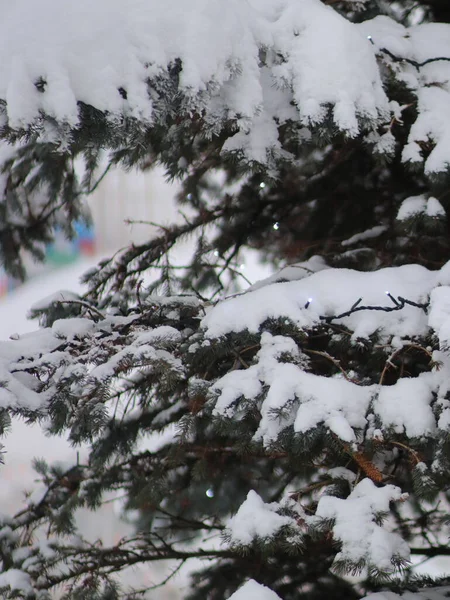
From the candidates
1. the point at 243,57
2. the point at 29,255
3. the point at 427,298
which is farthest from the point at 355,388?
the point at 29,255

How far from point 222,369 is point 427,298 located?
748 mm

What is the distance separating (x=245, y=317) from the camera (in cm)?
208

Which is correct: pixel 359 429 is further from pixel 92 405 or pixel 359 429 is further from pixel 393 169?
pixel 393 169

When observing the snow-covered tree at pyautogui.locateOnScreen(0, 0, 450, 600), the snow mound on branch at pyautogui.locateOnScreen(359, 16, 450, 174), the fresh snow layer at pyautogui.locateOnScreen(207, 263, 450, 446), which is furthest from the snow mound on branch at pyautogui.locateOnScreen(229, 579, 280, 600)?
the snow mound on branch at pyautogui.locateOnScreen(359, 16, 450, 174)

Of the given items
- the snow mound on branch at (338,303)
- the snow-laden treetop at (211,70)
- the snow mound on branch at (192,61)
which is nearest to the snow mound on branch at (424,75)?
the snow-laden treetop at (211,70)

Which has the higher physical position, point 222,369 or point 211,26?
point 211,26

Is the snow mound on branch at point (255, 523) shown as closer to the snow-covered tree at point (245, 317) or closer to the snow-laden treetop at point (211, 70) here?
the snow-covered tree at point (245, 317)

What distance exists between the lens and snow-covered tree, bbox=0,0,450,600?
6.03 ft

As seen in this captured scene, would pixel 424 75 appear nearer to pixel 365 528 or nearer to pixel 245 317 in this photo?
pixel 245 317

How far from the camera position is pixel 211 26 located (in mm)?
2057

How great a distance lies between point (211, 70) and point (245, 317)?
749mm

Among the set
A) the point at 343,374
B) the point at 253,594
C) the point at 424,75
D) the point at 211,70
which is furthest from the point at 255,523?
the point at 424,75

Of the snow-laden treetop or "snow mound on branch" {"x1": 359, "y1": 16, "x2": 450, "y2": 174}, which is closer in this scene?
the snow-laden treetop

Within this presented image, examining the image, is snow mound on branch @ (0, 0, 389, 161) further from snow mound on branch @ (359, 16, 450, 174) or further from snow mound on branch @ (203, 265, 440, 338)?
snow mound on branch @ (203, 265, 440, 338)
